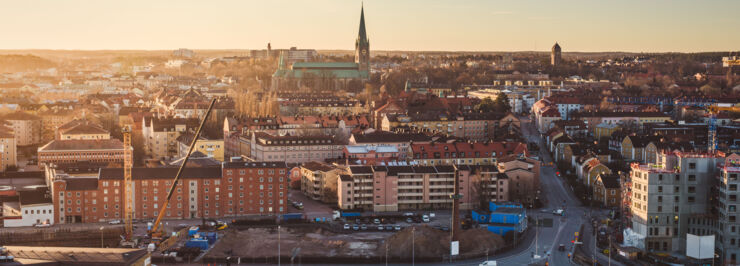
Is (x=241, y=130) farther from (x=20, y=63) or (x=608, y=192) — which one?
(x=20, y=63)

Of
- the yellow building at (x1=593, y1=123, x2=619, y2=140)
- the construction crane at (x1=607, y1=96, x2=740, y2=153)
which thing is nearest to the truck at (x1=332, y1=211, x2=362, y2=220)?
the yellow building at (x1=593, y1=123, x2=619, y2=140)

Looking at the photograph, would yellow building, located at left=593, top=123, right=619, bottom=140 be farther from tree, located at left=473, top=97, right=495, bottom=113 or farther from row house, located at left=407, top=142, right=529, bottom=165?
row house, located at left=407, top=142, right=529, bottom=165

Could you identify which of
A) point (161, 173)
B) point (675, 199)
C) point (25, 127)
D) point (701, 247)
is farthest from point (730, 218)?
point (25, 127)

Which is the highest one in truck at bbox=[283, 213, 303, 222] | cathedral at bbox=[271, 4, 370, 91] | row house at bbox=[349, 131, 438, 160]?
cathedral at bbox=[271, 4, 370, 91]

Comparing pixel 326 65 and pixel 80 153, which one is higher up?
pixel 326 65

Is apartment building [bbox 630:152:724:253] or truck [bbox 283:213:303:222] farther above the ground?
apartment building [bbox 630:152:724:253]

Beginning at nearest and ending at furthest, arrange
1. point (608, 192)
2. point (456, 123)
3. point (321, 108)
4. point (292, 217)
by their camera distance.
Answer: point (292, 217) → point (608, 192) → point (456, 123) → point (321, 108)
